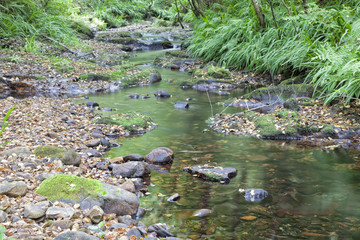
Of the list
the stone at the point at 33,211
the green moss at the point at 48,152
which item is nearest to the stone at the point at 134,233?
the stone at the point at 33,211

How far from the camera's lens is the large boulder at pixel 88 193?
336 cm

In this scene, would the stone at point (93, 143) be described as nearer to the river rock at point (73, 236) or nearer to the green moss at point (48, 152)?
the green moss at point (48, 152)

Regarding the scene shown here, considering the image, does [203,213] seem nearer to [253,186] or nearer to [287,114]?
[253,186]

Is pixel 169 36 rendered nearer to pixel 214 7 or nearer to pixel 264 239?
pixel 214 7

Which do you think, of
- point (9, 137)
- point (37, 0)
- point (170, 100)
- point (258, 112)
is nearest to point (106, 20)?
Result: point (37, 0)

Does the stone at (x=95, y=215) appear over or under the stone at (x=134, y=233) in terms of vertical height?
over

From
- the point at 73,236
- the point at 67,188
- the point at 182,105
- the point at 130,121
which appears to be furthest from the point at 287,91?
the point at 73,236

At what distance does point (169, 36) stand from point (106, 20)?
24.4 ft

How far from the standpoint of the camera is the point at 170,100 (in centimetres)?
902

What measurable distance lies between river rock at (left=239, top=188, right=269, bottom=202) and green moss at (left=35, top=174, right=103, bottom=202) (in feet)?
5.23

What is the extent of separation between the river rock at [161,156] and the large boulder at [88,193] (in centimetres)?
143

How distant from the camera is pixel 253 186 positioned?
4219mm

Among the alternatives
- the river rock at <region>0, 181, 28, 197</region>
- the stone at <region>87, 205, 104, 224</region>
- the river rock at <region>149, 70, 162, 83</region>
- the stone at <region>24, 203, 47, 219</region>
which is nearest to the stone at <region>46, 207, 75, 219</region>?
the stone at <region>24, 203, 47, 219</region>

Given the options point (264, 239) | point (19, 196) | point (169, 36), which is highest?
point (19, 196)
